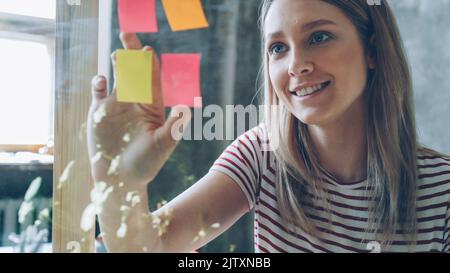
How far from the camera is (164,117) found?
1.08m

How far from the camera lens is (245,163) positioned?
3.60 feet

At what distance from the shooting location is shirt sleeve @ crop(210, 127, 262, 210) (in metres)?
1.09

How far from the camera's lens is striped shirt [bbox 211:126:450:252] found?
1.06 m

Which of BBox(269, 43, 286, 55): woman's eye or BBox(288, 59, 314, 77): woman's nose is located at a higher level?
BBox(269, 43, 286, 55): woman's eye

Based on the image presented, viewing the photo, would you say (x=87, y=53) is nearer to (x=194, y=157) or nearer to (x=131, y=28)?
(x=131, y=28)

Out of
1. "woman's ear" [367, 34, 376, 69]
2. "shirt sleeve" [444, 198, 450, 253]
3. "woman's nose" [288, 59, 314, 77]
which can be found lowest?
"shirt sleeve" [444, 198, 450, 253]

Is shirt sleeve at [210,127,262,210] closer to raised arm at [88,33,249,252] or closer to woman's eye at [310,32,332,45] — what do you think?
raised arm at [88,33,249,252]

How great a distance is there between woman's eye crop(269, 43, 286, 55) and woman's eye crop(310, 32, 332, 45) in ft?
0.21

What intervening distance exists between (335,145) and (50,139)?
65 cm

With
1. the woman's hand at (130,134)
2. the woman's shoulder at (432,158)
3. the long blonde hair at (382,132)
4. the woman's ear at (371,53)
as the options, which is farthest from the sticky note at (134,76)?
the woman's shoulder at (432,158)

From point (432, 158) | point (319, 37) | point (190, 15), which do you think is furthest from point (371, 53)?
point (190, 15)

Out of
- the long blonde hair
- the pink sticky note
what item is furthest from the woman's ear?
the pink sticky note

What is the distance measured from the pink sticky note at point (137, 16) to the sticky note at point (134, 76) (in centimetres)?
5

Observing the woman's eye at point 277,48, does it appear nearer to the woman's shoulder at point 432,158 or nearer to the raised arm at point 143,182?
the raised arm at point 143,182
